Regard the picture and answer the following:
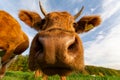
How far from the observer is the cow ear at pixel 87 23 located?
8.92 meters

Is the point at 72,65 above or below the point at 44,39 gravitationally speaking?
below

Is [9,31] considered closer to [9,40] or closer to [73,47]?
[9,40]

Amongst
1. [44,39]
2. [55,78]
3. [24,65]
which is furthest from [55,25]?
[24,65]

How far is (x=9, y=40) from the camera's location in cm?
1327

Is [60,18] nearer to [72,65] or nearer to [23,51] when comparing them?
[72,65]

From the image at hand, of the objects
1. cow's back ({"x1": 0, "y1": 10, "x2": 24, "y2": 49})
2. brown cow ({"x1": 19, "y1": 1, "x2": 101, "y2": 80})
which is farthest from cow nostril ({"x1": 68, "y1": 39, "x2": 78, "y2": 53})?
cow's back ({"x1": 0, "y1": 10, "x2": 24, "y2": 49})

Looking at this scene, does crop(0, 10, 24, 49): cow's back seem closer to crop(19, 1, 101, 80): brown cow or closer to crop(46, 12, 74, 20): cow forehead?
crop(46, 12, 74, 20): cow forehead

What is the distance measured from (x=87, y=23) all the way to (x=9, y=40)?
16.7 feet

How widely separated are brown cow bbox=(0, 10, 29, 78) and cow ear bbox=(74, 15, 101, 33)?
15.5 feet

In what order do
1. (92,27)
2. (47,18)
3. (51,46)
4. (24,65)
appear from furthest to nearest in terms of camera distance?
(24,65) < (92,27) < (47,18) < (51,46)

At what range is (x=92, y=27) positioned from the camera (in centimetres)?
Answer: 925

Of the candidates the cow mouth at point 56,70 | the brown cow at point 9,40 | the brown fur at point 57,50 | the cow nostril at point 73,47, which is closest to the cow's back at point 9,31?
the brown cow at point 9,40

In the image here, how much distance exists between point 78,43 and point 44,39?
2.44ft

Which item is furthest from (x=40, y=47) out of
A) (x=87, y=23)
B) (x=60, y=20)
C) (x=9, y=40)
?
(x=9, y=40)
